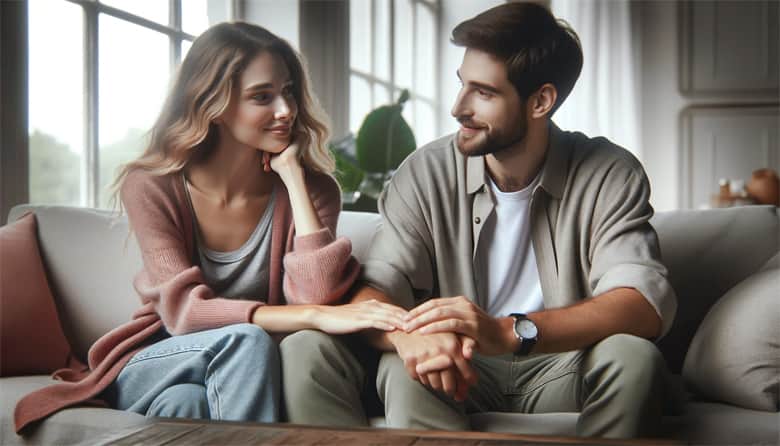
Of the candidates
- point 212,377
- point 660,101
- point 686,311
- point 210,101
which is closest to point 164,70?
point 210,101

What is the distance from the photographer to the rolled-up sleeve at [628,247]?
3.31 feet

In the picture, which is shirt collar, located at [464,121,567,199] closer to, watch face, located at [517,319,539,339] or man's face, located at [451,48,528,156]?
man's face, located at [451,48,528,156]

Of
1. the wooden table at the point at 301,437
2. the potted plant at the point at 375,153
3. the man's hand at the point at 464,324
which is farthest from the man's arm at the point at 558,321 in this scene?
the potted plant at the point at 375,153

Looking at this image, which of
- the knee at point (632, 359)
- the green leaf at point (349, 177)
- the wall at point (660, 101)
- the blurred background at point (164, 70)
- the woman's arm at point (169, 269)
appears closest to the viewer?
the knee at point (632, 359)

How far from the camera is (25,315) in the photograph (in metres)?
1.22

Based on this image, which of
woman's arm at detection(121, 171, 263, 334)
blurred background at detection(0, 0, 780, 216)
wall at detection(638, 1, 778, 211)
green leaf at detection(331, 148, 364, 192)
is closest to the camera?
woman's arm at detection(121, 171, 263, 334)

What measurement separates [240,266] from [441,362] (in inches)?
12.9

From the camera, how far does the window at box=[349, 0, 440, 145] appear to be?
122 cm

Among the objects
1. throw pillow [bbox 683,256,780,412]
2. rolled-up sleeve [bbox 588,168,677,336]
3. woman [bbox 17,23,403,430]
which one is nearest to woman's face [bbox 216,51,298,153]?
woman [bbox 17,23,403,430]

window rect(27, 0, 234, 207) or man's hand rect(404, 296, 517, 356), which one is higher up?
window rect(27, 0, 234, 207)

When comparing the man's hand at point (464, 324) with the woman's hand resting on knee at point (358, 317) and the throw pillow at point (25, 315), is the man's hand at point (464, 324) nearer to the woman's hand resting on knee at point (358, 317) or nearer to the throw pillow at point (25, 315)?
the woman's hand resting on knee at point (358, 317)

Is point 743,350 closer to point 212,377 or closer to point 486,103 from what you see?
point 486,103

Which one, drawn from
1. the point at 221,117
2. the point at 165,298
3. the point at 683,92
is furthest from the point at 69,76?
the point at 683,92

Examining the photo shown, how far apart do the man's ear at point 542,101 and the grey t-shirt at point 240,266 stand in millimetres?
386
